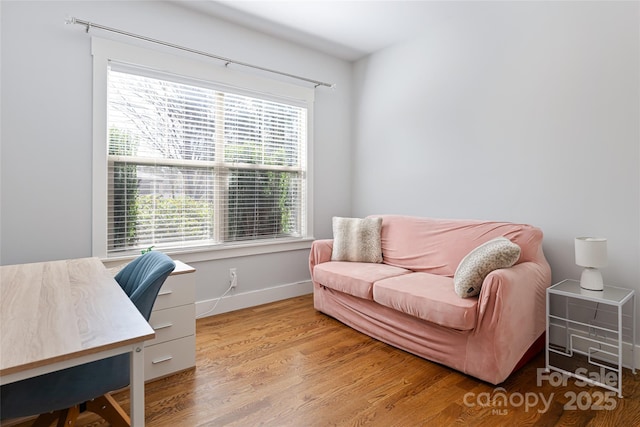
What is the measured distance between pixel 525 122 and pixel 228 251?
2763mm

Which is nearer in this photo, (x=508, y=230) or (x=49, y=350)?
(x=49, y=350)

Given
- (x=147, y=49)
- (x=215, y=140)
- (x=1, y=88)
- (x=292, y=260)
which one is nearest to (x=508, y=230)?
(x=292, y=260)

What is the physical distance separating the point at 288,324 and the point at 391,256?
1115 millimetres

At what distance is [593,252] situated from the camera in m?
2.01

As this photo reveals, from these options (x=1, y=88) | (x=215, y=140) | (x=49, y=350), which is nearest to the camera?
(x=49, y=350)

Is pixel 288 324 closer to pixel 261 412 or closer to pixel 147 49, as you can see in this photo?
pixel 261 412

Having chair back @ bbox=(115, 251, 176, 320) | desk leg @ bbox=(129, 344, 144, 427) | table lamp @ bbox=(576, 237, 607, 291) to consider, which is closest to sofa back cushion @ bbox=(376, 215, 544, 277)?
table lamp @ bbox=(576, 237, 607, 291)

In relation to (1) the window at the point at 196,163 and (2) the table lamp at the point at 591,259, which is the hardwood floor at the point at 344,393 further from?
(1) the window at the point at 196,163

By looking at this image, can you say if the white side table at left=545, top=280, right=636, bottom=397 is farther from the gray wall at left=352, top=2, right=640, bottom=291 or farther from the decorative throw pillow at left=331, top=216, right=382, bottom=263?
the decorative throw pillow at left=331, top=216, right=382, bottom=263

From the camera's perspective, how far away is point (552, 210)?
8.17 ft

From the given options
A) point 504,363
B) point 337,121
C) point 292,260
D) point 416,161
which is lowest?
point 504,363

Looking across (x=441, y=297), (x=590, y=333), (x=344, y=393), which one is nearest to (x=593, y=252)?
(x=590, y=333)

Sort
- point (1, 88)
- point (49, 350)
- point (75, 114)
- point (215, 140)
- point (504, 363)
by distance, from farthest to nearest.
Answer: point (215, 140)
point (75, 114)
point (1, 88)
point (504, 363)
point (49, 350)

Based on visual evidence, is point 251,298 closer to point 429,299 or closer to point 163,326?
point 163,326
